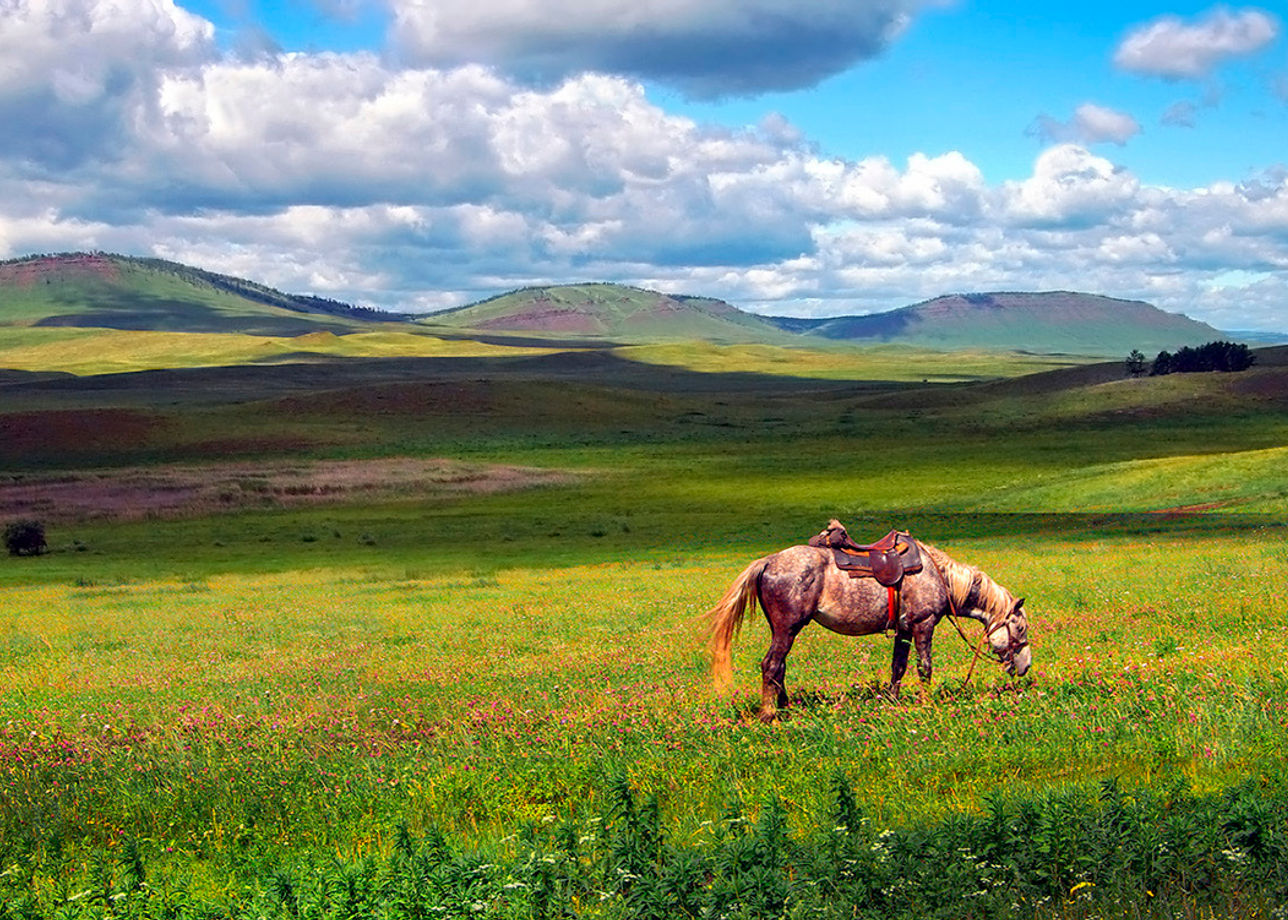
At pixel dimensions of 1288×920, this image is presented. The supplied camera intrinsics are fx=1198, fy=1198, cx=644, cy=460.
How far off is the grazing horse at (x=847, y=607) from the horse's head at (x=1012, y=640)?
13mm

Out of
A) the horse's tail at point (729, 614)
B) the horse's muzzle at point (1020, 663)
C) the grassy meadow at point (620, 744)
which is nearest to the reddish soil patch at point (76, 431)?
the grassy meadow at point (620, 744)

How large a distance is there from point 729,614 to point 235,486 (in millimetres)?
67343

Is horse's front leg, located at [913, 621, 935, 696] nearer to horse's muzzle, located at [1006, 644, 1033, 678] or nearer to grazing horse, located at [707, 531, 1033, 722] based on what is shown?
grazing horse, located at [707, 531, 1033, 722]

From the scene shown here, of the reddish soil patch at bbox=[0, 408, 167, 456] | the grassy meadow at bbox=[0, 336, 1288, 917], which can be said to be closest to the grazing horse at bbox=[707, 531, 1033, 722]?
the grassy meadow at bbox=[0, 336, 1288, 917]

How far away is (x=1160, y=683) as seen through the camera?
1371 cm

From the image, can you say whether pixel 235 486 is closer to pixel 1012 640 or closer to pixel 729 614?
pixel 729 614

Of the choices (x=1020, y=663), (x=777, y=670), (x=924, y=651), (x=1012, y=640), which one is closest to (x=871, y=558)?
(x=924, y=651)

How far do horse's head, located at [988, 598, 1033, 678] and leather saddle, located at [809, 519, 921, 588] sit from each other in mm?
1422

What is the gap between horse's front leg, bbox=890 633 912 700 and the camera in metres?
14.9

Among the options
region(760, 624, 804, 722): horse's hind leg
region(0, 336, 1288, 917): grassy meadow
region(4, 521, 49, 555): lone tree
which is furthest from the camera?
region(4, 521, 49, 555): lone tree

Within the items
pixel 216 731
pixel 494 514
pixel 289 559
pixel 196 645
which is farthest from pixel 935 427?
pixel 216 731

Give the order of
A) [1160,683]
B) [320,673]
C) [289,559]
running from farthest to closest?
[289,559] → [320,673] → [1160,683]

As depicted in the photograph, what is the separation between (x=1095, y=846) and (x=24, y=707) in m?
15.6

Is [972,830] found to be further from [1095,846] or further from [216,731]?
[216,731]
